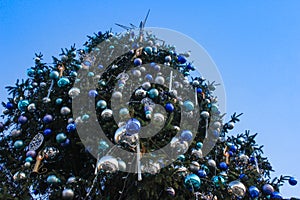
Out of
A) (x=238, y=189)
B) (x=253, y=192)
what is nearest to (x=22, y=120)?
(x=238, y=189)

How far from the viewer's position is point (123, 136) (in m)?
3.70

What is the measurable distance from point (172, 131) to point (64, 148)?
65.2 inches

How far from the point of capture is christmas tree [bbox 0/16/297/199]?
3947mm

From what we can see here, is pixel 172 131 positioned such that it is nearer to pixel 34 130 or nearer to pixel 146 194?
pixel 146 194

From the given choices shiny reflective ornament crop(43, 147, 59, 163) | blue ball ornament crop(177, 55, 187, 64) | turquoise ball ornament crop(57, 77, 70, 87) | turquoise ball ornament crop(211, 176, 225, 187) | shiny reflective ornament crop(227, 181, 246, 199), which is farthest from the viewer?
blue ball ornament crop(177, 55, 187, 64)

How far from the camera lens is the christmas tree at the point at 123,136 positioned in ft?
13.0

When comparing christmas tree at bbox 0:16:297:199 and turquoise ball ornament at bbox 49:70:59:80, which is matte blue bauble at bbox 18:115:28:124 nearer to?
christmas tree at bbox 0:16:297:199

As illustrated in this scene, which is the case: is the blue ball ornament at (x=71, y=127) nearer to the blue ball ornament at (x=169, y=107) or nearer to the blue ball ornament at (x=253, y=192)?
the blue ball ornament at (x=169, y=107)

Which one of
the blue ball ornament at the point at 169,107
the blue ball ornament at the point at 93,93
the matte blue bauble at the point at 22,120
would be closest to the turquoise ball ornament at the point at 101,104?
the blue ball ornament at the point at 93,93

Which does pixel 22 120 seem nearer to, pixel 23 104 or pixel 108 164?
pixel 23 104

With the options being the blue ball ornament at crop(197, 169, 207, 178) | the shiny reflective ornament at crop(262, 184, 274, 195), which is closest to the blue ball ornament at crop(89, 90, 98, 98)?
the blue ball ornament at crop(197, 169, 207, 178)

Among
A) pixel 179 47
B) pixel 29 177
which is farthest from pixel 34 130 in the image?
pixel 179 47

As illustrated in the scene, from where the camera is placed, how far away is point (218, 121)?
5266mm

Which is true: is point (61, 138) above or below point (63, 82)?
below
